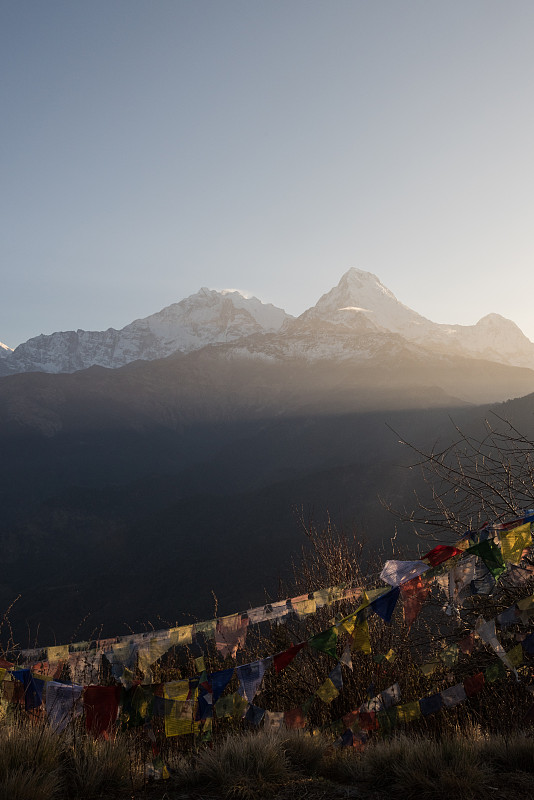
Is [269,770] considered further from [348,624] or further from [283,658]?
[348,624]

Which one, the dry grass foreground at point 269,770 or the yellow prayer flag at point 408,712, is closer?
the dry grass foreground at point 269,770

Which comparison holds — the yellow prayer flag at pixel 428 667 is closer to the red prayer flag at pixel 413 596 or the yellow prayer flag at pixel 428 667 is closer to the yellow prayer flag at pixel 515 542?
the red prayer flag at pixel 413 596

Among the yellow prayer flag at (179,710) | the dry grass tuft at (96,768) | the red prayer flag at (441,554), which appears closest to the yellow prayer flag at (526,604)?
the red prayer flag at (441,554)

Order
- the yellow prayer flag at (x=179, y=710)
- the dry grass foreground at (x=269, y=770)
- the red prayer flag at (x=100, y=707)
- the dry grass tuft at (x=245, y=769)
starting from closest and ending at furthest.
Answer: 1. the dry grass foreground at (x=269, y=770)
2. the dry grass tuft at (x=245, y=769)
3. the red prayer flag at (x=100, y=707)
4. the yellow prayer flag at (x=179, y=710)

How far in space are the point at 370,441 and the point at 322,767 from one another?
636 feet

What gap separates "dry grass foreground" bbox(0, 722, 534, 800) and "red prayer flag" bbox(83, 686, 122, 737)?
622mm

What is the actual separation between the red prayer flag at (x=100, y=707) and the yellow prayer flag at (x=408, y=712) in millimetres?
3244

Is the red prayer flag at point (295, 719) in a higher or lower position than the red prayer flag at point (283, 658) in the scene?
lower

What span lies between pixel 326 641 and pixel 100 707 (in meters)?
2.59

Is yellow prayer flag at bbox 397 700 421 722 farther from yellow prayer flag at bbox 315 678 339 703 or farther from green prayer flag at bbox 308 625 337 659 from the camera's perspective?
green prayer flag at bbox 308 625 337 659

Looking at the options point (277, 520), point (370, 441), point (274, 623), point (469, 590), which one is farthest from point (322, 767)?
point (370, 441)

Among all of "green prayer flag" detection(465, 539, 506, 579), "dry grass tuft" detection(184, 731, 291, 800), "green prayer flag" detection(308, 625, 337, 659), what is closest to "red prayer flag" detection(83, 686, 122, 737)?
"dry grass tuft" detection(184, 731, 291, 800)

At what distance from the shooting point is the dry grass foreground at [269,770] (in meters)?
3.79

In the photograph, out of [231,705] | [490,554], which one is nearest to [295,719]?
[231,705]
